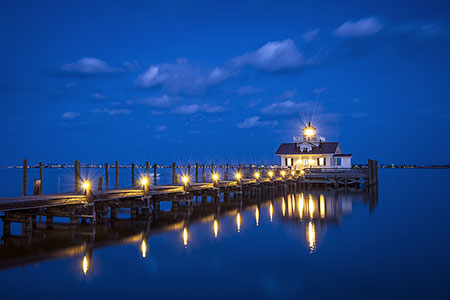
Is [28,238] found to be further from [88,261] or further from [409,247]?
[409,247]

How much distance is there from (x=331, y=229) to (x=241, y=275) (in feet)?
33.1

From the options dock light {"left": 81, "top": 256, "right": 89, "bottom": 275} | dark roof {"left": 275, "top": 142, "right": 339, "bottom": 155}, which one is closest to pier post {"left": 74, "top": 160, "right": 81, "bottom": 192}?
dock light {"left": 81, "top": 256, "right": 89, "bottom": 275}

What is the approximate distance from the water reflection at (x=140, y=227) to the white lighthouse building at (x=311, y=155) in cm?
2528

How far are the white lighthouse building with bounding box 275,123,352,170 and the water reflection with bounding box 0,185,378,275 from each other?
25278 mm

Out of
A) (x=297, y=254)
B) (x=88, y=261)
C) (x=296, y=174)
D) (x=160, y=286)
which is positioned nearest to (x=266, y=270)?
(x=297, y=254)

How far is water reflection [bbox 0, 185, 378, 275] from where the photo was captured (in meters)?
16.2

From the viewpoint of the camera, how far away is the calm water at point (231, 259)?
12.3 metres

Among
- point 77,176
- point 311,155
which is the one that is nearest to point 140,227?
point 77,176

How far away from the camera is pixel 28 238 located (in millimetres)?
18172

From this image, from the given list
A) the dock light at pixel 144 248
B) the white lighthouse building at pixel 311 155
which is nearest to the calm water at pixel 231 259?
the dock light at pixel 144 248

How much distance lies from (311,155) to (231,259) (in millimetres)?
45318

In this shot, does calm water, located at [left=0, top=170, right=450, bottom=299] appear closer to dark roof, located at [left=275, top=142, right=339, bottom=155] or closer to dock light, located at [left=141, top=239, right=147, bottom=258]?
dock light, located at [left=141, top=239, right=147, bottom=258]

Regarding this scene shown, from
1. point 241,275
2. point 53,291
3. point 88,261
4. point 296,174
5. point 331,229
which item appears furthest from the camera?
point 296,174

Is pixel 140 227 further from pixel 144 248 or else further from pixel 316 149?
pixel 316 149
